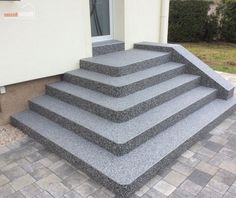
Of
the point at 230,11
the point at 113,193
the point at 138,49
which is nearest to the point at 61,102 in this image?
the point at 113,193

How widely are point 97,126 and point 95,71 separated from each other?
1362mm

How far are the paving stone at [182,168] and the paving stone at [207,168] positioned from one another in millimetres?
117

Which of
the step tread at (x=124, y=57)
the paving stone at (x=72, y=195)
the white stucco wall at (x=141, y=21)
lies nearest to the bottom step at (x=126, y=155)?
the paving stone at (x=72, y=195)

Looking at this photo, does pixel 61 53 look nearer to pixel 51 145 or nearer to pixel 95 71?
pixel 95 71

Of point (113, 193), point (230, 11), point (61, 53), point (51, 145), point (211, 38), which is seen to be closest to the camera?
point (113, 193)

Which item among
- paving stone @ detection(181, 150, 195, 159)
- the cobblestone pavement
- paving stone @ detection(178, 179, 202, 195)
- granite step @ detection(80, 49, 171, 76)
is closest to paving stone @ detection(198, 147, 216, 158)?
the cobblestone pavement

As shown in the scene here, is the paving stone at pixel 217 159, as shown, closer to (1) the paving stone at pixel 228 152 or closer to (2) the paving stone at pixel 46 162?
(1) the paving stone at pixel 228 152

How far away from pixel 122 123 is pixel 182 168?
0.89 meters

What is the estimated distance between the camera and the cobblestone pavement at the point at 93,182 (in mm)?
2664

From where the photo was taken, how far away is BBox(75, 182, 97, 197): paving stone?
8.70 feet

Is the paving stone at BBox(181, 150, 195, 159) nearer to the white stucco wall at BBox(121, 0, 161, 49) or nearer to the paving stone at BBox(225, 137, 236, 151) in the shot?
the paving stone at BBox(225, 137, 236, 151)

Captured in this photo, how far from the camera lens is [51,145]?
3383mm

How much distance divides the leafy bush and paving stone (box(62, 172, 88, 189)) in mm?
9622

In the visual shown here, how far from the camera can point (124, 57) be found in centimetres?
471
